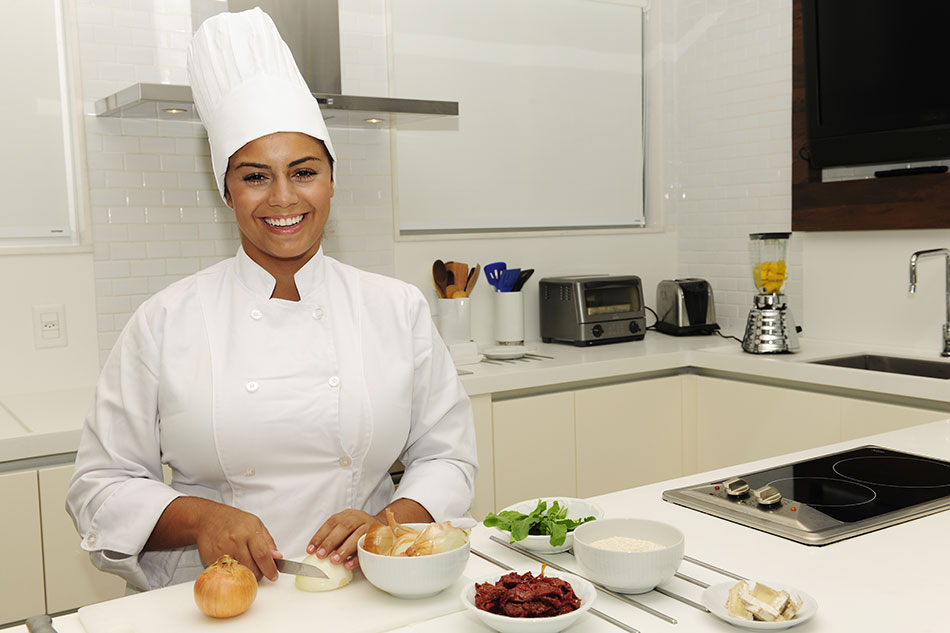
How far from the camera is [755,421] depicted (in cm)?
325

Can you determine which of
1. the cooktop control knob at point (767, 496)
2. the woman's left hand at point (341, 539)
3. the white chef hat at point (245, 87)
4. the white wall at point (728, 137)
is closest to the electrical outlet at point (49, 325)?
the white chef hat at point (245, 87)

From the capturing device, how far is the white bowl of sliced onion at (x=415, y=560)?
3.95 ft

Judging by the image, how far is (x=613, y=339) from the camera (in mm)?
3717

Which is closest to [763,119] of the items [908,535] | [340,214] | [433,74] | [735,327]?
[735,327]

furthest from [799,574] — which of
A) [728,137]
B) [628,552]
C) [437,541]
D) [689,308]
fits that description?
[728,137]

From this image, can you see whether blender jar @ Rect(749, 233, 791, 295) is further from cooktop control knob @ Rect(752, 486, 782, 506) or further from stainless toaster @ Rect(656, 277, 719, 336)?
cooktop control knob @ Rect(752, 486, 782, 506)

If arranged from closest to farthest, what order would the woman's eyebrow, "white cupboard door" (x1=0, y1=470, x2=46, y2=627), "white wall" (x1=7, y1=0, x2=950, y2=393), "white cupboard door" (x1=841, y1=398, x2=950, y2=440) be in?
the woman's eyebrow
"white cupboard door" (x1=0, y1=470, x2=46, y2=627)
"white cupboard door" (x1=841, y1=398, x2=950, y2=440)
"white wall" (x1=7, y1=0, x2=950, y2=393)

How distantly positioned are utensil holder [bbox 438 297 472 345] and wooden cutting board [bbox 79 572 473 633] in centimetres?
222

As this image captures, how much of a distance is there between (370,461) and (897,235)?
244 cm

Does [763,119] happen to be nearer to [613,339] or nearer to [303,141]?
[613,339]

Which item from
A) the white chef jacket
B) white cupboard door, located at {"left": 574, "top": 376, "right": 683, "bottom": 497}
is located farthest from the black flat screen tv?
the white chef jacket

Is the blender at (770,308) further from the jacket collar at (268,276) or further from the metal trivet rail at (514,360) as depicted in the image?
the jacket collar at (268,276)

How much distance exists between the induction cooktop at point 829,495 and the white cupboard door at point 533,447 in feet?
4.27

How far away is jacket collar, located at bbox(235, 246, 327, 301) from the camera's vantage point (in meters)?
1.67
